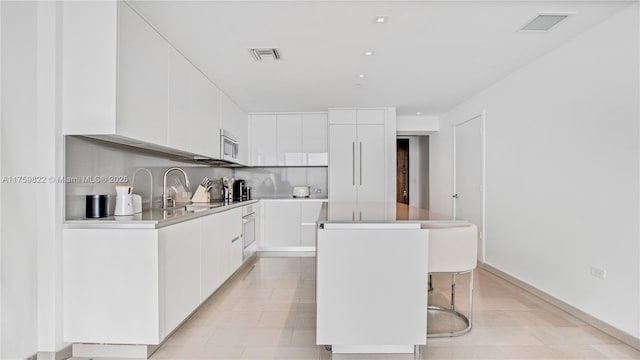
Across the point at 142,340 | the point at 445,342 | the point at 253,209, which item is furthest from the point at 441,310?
the point at 253,209

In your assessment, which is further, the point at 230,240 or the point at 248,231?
the point at 248,231

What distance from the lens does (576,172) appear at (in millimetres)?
2754

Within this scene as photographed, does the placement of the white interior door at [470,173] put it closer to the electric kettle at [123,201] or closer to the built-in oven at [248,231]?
Result: the built-in oven at [248,231]

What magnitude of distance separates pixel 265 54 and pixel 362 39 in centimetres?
88

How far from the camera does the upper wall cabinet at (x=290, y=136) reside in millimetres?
5566

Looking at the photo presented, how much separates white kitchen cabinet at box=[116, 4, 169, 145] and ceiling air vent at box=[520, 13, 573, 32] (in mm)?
2709

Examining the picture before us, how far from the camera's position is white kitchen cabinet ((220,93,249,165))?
426 cm

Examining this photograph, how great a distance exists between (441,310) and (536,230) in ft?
4.19

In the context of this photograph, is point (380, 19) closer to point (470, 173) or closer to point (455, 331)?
point (455, 331)

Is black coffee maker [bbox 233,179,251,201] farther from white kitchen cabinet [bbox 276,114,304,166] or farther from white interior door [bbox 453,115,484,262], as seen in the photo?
white interior door [bbox 453,115,484,262]

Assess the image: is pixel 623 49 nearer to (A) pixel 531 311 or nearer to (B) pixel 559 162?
(B) pixel 559 162

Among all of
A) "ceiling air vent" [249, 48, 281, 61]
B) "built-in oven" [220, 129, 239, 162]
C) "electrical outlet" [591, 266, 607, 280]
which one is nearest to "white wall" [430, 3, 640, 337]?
"electrical outlet" [591, 266, 607, 280]

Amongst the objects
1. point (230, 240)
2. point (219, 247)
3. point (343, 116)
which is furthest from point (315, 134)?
point (219, 247)

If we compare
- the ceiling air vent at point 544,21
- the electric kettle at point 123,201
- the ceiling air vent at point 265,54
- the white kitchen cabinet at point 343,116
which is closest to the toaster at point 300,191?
the white kitchen cabinet at point 343,116
